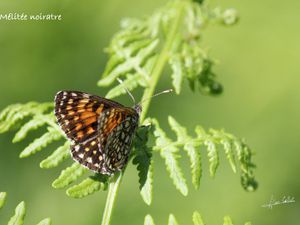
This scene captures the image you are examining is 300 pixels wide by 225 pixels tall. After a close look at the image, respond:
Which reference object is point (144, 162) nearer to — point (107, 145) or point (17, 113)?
point (107, 145)

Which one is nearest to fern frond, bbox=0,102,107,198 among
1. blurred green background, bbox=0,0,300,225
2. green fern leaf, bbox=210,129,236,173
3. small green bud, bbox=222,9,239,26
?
green fern leaf, bbox=210,129,236,173

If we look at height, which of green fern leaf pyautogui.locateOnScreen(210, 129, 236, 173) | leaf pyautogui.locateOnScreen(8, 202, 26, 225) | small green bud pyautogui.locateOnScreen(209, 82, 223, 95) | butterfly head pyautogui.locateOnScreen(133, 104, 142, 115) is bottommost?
leaf pyautogui.locateOnScreen(8, 202, 26, 225)

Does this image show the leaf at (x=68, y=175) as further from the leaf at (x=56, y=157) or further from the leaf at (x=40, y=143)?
the leaf at (x=40, y=143)

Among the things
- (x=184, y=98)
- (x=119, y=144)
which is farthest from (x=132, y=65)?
(x=184, y=98)

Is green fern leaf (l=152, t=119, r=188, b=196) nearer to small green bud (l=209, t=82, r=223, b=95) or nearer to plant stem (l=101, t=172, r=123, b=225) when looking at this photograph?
plant stem (l=101, t=172, r=123, b=225)

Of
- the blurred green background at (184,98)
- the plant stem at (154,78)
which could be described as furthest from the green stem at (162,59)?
the blurred green background at (184,98)

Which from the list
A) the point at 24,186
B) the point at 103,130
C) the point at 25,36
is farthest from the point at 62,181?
the point at 25,36
